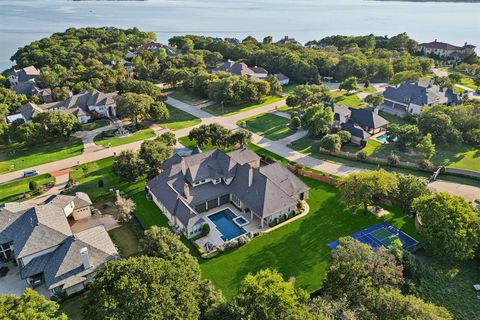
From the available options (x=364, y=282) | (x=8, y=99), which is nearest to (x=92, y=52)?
(x=8, y=99)

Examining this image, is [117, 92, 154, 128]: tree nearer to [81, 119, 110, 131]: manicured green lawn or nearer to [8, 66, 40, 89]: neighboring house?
[81, 119, 110, 131]: manicured green lawn

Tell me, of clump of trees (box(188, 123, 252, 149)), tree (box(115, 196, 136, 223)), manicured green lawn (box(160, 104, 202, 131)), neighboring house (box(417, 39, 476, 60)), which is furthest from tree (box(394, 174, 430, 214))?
neighboring house (box(417, 39, 476, 60))

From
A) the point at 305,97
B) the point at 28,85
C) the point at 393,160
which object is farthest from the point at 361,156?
the point at 28,85

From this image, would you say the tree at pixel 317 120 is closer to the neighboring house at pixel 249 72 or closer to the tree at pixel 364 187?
the tree at pixel 364 187

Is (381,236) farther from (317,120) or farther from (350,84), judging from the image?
(350,84)

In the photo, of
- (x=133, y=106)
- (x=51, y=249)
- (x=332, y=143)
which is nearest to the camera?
(x=51, y=249)

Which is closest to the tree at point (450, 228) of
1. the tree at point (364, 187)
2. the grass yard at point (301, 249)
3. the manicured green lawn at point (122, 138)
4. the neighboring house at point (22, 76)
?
the grass yard at point (301, 249)
